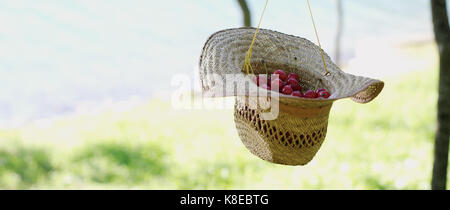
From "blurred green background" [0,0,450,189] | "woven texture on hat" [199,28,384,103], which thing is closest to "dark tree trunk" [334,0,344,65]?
"blurred green background" [0,0,450,189]

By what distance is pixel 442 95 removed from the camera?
6.24 ft

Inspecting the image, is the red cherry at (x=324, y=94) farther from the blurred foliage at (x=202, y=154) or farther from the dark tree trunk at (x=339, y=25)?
the dark tree trunk at (x=339, y=25)

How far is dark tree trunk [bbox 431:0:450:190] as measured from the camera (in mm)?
1837

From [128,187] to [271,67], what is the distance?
1442 millimetres

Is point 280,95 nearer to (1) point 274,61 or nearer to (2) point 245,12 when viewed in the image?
(1) point 274,61

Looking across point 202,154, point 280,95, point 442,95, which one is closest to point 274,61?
point 280,95

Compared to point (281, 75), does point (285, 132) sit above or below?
below

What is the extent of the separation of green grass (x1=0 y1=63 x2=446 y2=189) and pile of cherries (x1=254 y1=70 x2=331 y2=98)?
129 centimetres

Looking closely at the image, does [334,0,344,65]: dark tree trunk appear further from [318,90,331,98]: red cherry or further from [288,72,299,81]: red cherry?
[318,90,331,98]: red cherry

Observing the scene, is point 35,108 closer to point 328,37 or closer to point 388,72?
point 388,72

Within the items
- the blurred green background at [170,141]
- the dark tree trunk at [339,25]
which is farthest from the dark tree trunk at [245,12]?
the dark tree trunk at [339,25]

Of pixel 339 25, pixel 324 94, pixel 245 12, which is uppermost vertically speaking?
pixel 339 25

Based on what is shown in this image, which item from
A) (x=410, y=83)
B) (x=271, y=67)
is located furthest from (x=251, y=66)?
(x=410, y=83)

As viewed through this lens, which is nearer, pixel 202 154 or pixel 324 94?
pixel 324 94
